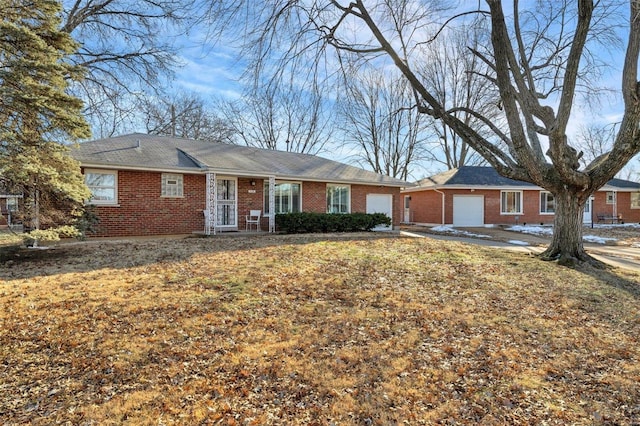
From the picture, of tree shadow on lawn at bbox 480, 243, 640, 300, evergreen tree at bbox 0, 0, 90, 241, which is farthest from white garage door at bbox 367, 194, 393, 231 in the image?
evergreen tree at bbox 0, 0, 90, 241

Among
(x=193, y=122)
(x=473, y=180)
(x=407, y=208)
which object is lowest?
(x=407, y=208)

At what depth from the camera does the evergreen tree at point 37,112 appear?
6340 millimetres

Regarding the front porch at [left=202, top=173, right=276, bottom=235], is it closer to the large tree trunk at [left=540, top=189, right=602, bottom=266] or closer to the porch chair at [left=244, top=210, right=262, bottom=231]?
the porch chair at [left=244, top=210, right=262, bottom=231]

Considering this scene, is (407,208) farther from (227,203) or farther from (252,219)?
(227,203)

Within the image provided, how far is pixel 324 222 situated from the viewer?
15.0m

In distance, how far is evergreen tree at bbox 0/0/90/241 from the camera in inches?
250

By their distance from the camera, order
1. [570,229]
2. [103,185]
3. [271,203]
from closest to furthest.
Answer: [570,229] → [103,185] → [271,203]

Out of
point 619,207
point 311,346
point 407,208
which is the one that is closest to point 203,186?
point 311,346

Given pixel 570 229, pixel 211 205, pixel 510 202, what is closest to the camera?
pixel 570 229

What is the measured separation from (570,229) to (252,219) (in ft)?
35.2

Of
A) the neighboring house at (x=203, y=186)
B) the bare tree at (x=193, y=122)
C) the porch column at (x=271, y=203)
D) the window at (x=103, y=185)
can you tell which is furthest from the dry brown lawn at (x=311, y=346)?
the bare tree at (x=193, y=122)

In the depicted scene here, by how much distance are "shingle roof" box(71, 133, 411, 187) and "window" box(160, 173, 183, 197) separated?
1.46 ft

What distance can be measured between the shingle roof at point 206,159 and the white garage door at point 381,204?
0.80 m

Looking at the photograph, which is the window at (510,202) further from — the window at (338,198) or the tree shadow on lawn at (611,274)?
the tree shadow on lawn at (611,274)
